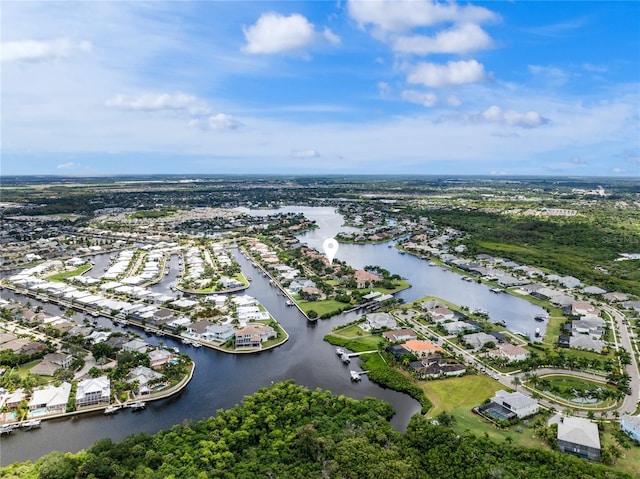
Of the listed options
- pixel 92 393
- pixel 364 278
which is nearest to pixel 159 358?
pixel 92 393

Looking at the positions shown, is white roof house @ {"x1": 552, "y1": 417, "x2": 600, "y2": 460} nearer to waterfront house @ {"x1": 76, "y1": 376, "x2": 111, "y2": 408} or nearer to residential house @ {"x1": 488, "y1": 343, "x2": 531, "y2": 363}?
residential house @ {"x1": 488, "y1": 343, "x2": 531, "y2": 363}

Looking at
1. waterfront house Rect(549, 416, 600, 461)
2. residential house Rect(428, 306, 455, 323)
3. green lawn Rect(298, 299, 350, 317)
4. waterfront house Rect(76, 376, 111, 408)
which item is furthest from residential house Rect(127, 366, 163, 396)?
residential house Rect(428, 306, 455, 323)

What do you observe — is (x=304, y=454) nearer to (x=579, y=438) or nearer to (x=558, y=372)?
(x=579, y=438)

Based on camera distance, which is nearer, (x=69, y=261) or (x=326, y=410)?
(x=326, y=410)

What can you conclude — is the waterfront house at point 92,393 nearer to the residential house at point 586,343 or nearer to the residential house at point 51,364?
the residential house at point 51,364

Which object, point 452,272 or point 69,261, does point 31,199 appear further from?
point 452,272

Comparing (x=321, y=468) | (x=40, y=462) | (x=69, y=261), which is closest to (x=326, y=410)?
(x=321, y=468)
